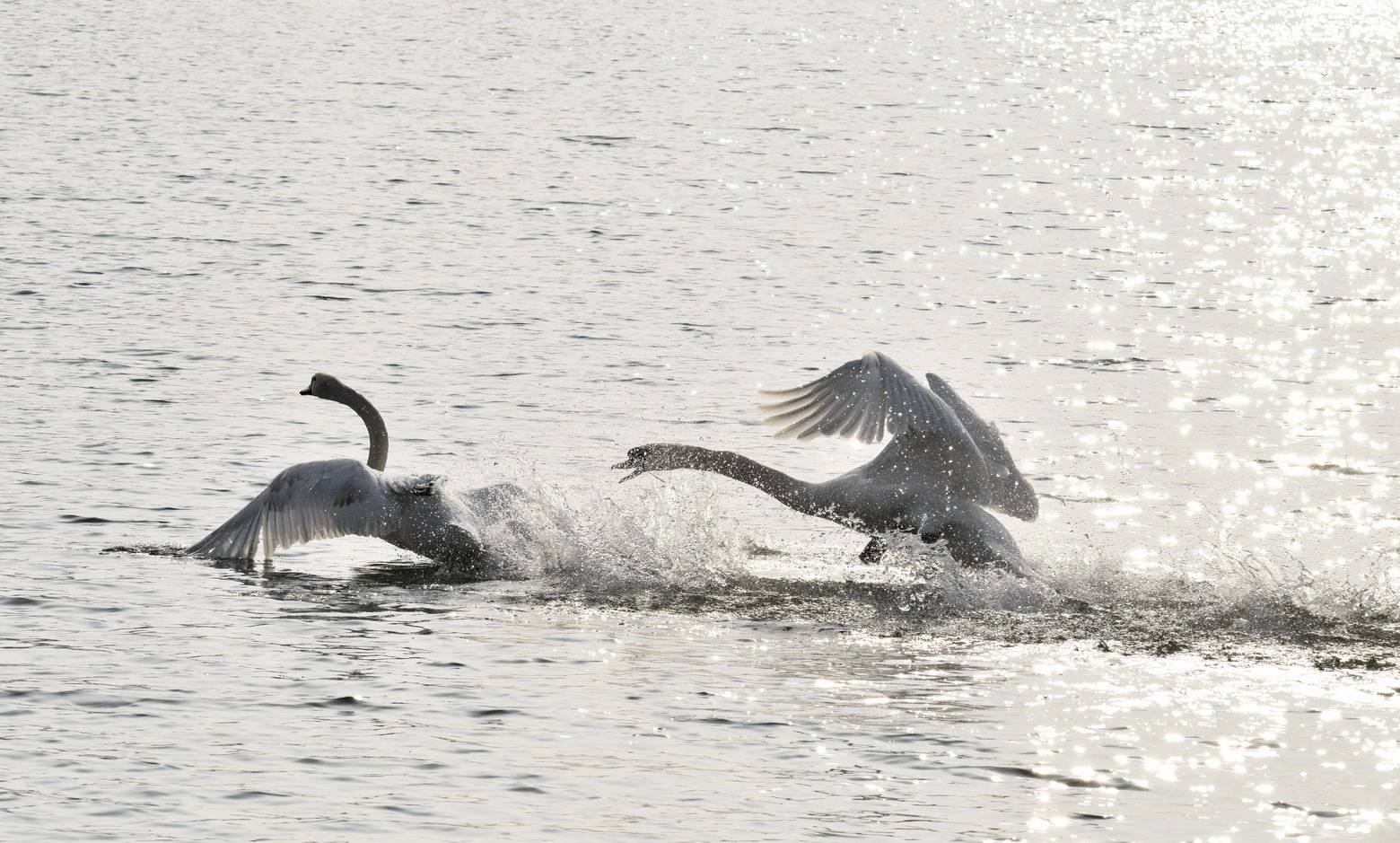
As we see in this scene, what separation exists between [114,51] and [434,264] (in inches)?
919

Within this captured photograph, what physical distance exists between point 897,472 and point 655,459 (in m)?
1.43

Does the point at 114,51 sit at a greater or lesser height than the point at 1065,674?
greater

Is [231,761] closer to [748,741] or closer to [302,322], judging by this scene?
[748,741]

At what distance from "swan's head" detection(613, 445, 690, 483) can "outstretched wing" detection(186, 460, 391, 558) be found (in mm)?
1318

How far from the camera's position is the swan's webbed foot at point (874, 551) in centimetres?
1242

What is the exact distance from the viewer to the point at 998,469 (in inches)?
511

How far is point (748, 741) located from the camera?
9.21 m

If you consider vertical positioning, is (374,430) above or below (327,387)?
below

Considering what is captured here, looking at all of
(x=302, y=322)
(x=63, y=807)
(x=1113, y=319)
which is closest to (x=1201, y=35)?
(x=1113, y=319)

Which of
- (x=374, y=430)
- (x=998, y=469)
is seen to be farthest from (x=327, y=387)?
→ (x=998, y=469)

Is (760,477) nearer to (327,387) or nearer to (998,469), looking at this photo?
(998,469)

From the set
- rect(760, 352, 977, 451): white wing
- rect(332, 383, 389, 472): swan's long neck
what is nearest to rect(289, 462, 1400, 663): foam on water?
rect(760, 352, 977, 451): white wing

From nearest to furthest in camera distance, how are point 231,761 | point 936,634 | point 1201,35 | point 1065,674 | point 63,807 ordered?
1. point 63,807
2. point 231,761
3. point 1065,674
4. point 936,634
5. point 1201,35

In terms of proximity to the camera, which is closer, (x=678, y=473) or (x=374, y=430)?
(x=374, y=430)
